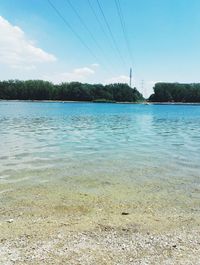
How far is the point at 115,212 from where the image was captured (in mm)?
10117

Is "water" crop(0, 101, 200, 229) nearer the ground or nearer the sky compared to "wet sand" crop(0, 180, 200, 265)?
nearer the ground

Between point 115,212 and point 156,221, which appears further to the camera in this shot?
point 115,212

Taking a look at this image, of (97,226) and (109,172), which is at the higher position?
(97,226)

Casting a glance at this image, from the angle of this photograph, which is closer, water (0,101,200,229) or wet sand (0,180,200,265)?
wet sand (0,180,200,265)

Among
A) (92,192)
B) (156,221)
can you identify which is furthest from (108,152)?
(156,221)

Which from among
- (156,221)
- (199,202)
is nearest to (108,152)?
(199,202)

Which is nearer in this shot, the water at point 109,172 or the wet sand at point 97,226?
the wet sand at point 97,226

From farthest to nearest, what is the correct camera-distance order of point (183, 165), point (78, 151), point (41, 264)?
point (78, 151) < point (183, 165) < point (41, 264)

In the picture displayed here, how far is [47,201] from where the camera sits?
11.2 meters

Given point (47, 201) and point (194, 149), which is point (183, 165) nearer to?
point (194, 149)

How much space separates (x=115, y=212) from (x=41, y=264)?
4.00 meters

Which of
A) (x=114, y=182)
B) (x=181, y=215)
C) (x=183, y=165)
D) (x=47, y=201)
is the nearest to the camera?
(x=181, y=215)

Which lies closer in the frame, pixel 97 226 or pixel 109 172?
pixel 97 226

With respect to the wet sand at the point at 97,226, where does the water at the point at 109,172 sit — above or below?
below
